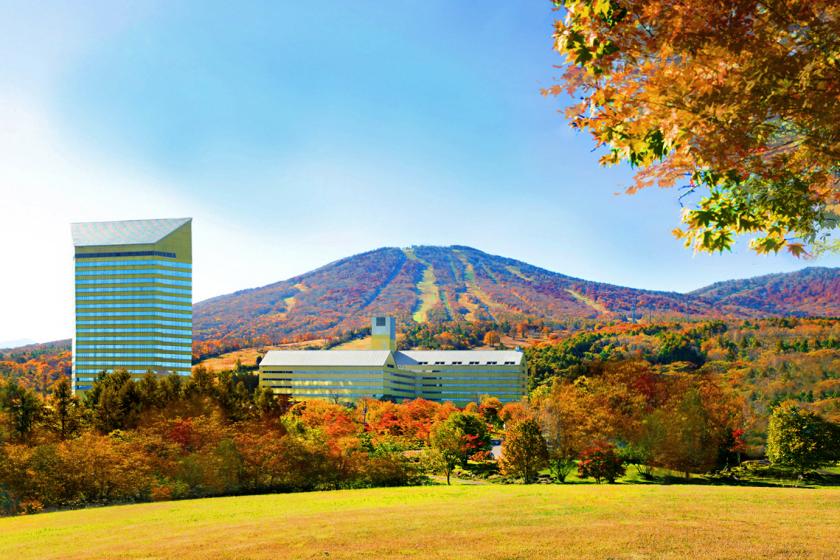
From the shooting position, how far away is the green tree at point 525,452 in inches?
1836

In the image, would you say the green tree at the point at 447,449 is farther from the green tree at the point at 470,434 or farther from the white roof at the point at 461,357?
the white roof at the point at 461,357

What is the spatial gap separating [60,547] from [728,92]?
20.2 m

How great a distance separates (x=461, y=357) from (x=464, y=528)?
466 ft

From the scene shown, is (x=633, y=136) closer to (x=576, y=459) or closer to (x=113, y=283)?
(x=576, y=459)

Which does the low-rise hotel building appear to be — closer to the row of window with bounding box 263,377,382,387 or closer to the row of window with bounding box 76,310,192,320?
the row of window with bounding box 263,377,382,387

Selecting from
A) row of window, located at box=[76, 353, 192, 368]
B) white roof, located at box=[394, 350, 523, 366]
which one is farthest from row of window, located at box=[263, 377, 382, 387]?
row of window, located at box=[76, 353, 192, 368]

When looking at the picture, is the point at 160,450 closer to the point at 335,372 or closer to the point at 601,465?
the point at 601,465

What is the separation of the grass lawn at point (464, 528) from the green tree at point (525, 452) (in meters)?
16.0

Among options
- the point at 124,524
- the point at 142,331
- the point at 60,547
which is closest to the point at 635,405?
the point at 124,524

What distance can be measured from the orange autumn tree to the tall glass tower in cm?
14719

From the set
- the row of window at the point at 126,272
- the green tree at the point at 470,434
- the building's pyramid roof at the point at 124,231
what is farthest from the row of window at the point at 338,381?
the green tree at the point at 470,434

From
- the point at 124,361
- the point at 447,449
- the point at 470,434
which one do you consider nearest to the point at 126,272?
the point at 124,361

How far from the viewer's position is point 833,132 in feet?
24.2

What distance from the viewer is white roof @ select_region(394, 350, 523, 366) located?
157 metres
